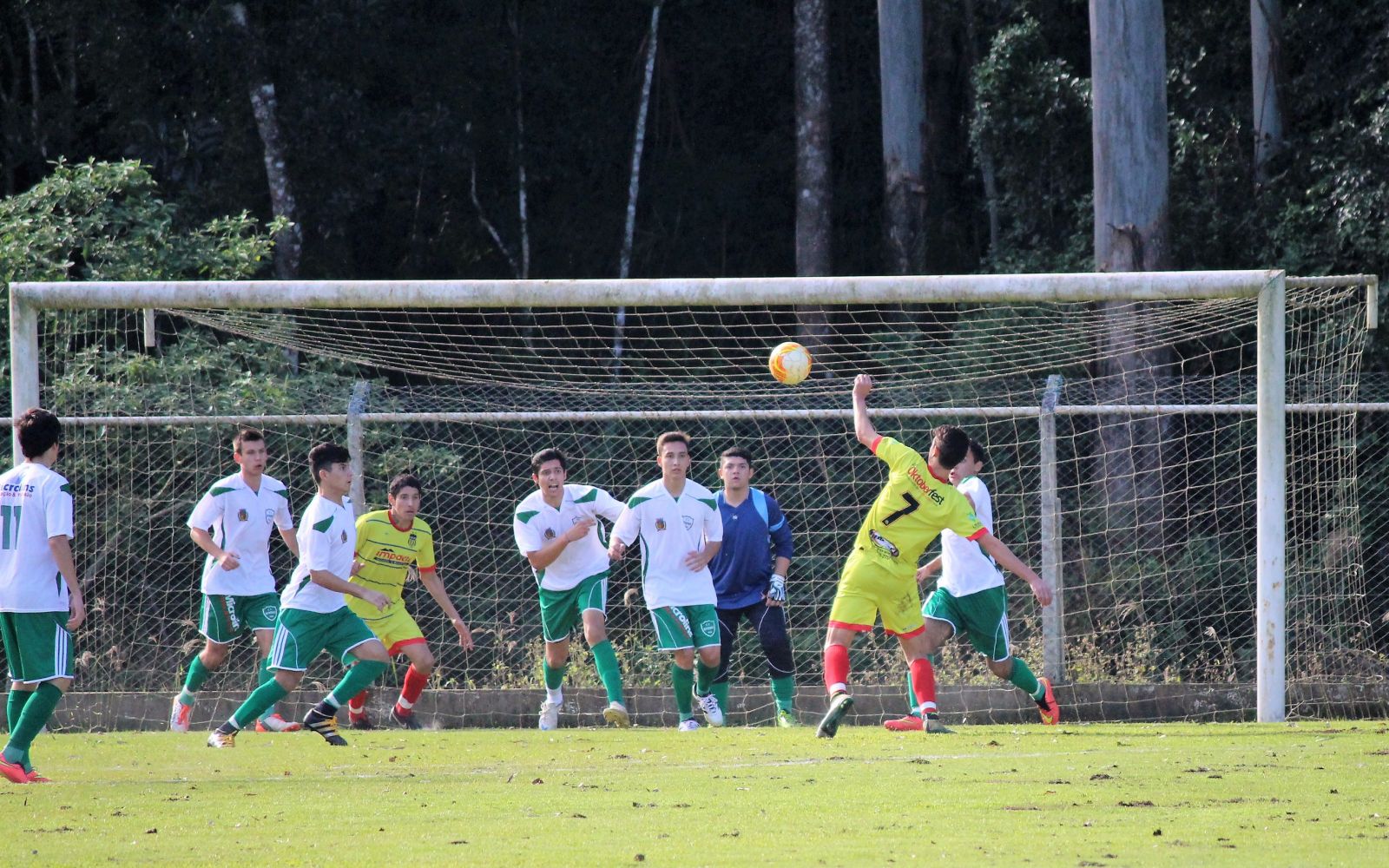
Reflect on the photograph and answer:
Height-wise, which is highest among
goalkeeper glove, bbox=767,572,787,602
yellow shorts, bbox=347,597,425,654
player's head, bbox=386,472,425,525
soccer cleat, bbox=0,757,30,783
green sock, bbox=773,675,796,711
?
player's head, bbox=386,472,425,525

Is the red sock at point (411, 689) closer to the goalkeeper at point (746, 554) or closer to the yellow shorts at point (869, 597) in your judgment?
the goalkeeper at point (746, 554)

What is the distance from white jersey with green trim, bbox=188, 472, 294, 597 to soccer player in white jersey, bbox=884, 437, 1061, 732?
3.98 metres

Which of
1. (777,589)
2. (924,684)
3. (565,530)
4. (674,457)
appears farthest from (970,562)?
(565,530)

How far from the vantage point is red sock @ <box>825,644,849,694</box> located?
779cm

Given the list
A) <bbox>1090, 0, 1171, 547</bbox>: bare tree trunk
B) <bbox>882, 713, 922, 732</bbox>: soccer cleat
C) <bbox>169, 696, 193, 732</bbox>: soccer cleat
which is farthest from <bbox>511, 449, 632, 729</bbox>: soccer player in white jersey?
<bbox>1090, 0, 1171, 547</bbox>: bare tree trunk

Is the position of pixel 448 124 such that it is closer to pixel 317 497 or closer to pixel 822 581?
pixel 822 581

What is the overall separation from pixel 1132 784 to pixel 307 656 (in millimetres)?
4290

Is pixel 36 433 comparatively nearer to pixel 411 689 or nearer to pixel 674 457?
pixel 411 689

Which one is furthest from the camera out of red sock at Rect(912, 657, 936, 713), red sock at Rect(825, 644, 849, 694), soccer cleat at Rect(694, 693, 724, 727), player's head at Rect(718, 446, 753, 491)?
player's head at Rect(718, 446, 753, 491)

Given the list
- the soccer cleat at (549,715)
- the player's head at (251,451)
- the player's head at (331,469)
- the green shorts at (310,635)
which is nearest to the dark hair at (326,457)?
the player's head at (331,469)

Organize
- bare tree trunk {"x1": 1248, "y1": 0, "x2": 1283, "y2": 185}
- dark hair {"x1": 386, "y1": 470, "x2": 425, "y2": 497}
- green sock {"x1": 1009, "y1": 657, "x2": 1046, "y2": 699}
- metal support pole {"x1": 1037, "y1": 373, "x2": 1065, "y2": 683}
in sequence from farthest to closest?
bare tree trunk {"x1": 1248, "y1": 0, "x2": 1283, "y2": 185} < metal support pole {"x1": 1037, "y1": 373, "x2": 1065, "y2": 683} < dark hair {"x1": 386, "y1": 470, "x2": 425, "y2": 497} < green sock {"x1": 1009, "y1": 657, "x2": 1046, "y2": 699}

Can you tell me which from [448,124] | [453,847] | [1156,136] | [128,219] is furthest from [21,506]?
[448,124]

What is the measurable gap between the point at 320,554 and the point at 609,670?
194 cm

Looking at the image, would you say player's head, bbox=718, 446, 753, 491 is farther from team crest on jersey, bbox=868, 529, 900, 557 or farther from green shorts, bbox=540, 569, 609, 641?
team crest on jersey, bbox=868, 529, 900, 557
